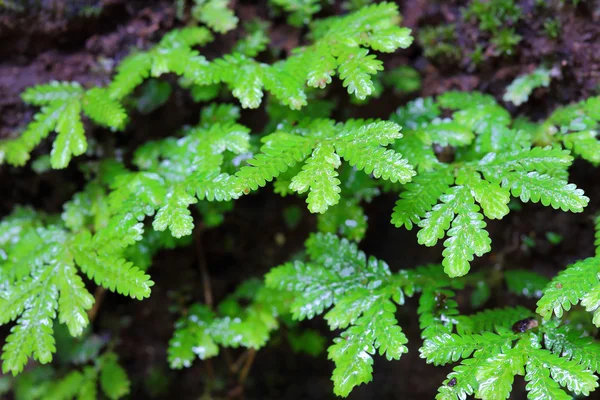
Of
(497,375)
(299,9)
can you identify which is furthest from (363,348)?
(299,9)

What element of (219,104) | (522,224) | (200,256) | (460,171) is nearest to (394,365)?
Answer: (522,224)

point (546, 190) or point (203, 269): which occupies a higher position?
point (546, 190)

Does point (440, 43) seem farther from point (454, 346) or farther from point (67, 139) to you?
point (67, 139)

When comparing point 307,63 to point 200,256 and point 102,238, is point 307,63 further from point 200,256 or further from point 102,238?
point 200,256

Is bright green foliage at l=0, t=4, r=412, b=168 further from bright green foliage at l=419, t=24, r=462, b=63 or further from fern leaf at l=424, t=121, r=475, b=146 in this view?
fern leaf at l=424, t=121, r=475, b=146

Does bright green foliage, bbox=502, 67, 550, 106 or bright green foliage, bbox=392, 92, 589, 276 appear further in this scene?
bright green foliage, bbox=502, 67, 550, 106

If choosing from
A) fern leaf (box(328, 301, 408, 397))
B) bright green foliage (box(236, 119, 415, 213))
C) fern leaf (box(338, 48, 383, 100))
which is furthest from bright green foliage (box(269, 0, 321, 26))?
fern leaf (box(328, 301, 408, 397))
